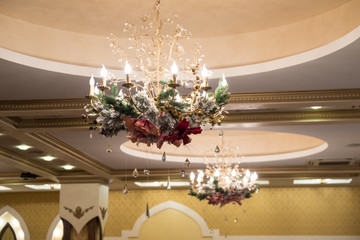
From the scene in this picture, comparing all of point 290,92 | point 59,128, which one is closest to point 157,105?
point 290,92

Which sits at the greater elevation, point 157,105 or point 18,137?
point 18,137

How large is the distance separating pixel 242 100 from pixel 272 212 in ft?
33.3

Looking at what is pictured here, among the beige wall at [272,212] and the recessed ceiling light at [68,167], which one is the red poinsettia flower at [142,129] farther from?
the beige wall at [272,212]

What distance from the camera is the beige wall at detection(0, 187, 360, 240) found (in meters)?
15.8

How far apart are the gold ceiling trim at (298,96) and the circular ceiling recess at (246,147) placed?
18.3 feet

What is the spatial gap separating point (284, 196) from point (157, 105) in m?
13.3

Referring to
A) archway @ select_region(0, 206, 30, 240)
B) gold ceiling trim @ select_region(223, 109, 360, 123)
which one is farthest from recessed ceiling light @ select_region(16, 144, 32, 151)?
archway @ select_region(0, 206, 30, 240)

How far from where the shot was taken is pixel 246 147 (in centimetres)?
1338

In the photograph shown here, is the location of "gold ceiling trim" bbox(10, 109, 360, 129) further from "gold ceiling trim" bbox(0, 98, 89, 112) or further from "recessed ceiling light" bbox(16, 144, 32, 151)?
"recessed ceiling light" bbox(16, 144, 32, 151)

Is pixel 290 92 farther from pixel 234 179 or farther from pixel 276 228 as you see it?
pixel 276 228

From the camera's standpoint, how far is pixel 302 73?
5887mm

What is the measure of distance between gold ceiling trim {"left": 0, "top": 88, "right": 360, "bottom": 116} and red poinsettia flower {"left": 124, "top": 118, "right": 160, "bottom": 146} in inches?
125

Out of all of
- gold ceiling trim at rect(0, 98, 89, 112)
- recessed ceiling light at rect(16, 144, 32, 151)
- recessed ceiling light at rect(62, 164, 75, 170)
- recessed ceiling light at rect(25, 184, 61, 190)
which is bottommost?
gold ceiling trim at rect(0, 98, 89, 112)

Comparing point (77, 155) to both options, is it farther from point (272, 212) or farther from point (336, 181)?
point (336, 181)
